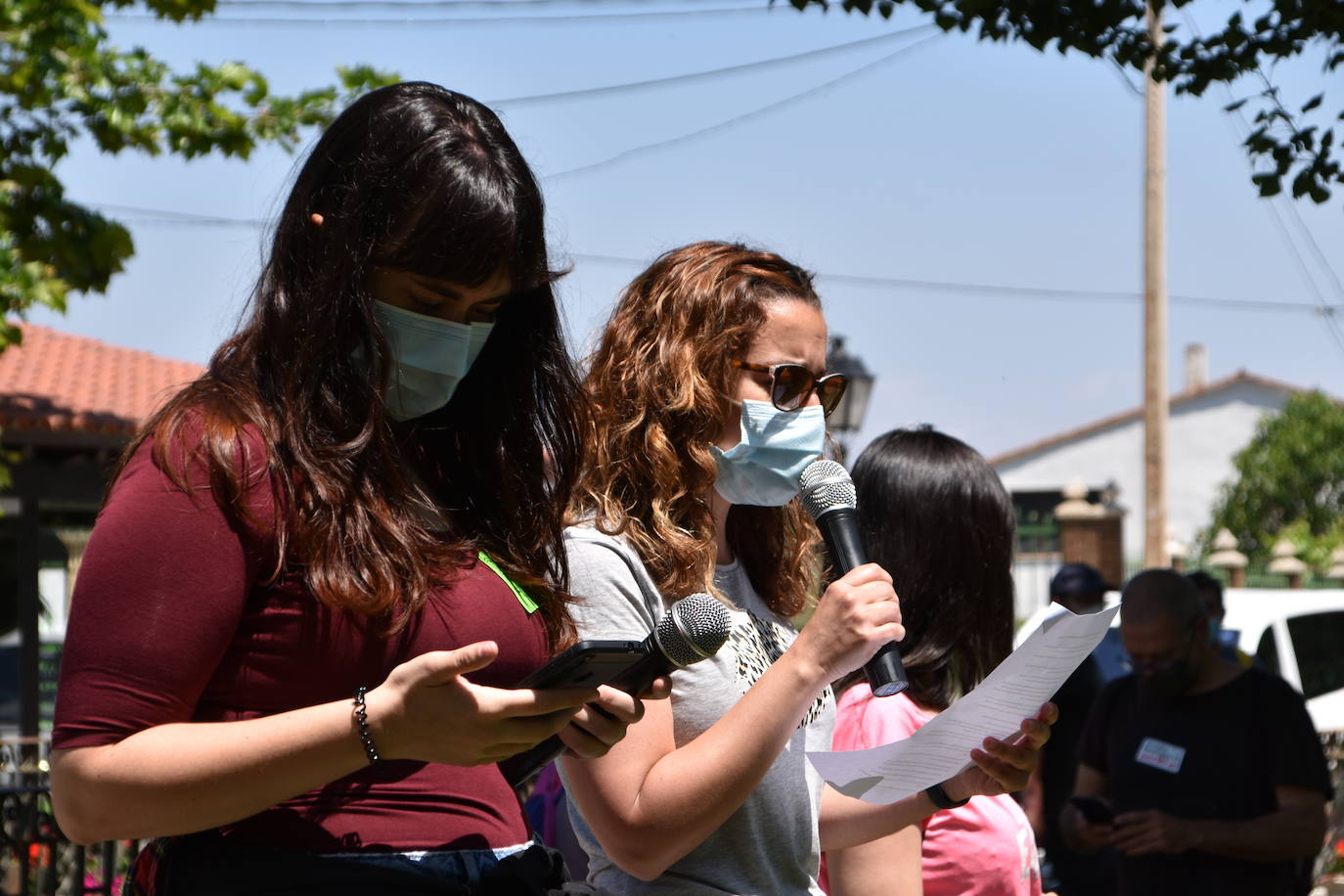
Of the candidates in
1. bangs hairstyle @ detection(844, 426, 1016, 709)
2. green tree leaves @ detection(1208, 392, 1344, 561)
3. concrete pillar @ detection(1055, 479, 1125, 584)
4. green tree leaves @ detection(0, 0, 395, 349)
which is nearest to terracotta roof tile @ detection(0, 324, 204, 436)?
green tree leaves @ detection(0, 0, 395, 349)

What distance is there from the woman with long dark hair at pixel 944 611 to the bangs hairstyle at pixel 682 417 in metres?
0.38

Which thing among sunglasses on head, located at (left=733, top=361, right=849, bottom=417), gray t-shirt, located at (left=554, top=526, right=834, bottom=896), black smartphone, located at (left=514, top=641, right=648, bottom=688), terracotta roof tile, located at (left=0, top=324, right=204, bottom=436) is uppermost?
sunglasses on head, located at (left=733, top=361, right=849, bottom=417)

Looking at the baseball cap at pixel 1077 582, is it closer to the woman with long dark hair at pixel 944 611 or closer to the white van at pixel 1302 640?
the white van at pixel 1302 640

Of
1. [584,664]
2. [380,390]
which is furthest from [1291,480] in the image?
[584,664]

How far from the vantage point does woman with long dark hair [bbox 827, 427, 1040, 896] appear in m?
2.70

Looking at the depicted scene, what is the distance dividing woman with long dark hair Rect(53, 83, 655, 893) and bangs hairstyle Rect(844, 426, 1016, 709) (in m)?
1.21

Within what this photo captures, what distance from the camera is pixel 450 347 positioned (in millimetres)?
1846

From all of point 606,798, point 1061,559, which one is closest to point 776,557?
point 606,798

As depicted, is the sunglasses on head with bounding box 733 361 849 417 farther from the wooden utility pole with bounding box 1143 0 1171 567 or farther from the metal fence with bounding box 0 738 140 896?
the wooden utility pole with bounding box 1143 0 1171 567

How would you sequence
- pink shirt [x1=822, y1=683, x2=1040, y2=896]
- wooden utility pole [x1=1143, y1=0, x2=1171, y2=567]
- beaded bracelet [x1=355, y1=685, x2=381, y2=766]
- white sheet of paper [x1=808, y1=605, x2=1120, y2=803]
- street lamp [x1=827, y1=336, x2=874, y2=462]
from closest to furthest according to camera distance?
beaded bracelet [x1=355, y1=685, x2=381, y2=766] → white sheet of paper [x1=808, y1=605, x2=1120, y2=803] → pink shirt [x1=822, y1=683, x2=1040, y2=896] → street lamp [x1=827, y1=336, x2=874, y2=462] → wooden utility pole [x1=1143, y1=0, x2=1171, y2=567]

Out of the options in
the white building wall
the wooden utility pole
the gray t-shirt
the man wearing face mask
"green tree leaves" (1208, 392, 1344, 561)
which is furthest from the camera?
the white building wall

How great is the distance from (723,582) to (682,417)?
0.29 metres

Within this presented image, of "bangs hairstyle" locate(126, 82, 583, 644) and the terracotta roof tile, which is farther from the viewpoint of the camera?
the terracotta roof tile

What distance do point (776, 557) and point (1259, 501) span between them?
4478cm
